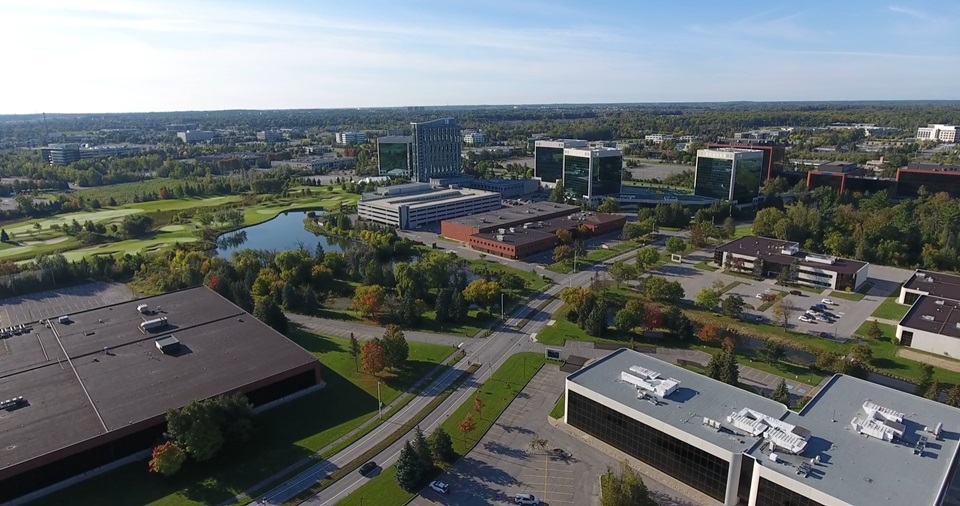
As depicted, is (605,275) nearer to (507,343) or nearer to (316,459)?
(507,343)

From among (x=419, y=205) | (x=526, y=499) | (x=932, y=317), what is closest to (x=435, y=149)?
(x=419, y=205)

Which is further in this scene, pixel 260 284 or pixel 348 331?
pixel 260 284

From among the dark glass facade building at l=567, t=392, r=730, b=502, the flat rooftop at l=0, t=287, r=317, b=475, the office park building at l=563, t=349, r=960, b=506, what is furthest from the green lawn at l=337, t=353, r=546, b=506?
the flat rooftop at l=0, t=287, r=317, b=475

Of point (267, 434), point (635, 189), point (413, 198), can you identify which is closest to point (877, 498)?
point (267, 434)

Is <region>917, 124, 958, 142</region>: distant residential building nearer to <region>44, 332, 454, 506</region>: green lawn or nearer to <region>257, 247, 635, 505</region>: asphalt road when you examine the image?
<region>257, 247, 635, 505</region>: asphalt road

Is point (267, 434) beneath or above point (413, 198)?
beneath

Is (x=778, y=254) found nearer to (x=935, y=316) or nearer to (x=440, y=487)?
(x=935, y=316)
